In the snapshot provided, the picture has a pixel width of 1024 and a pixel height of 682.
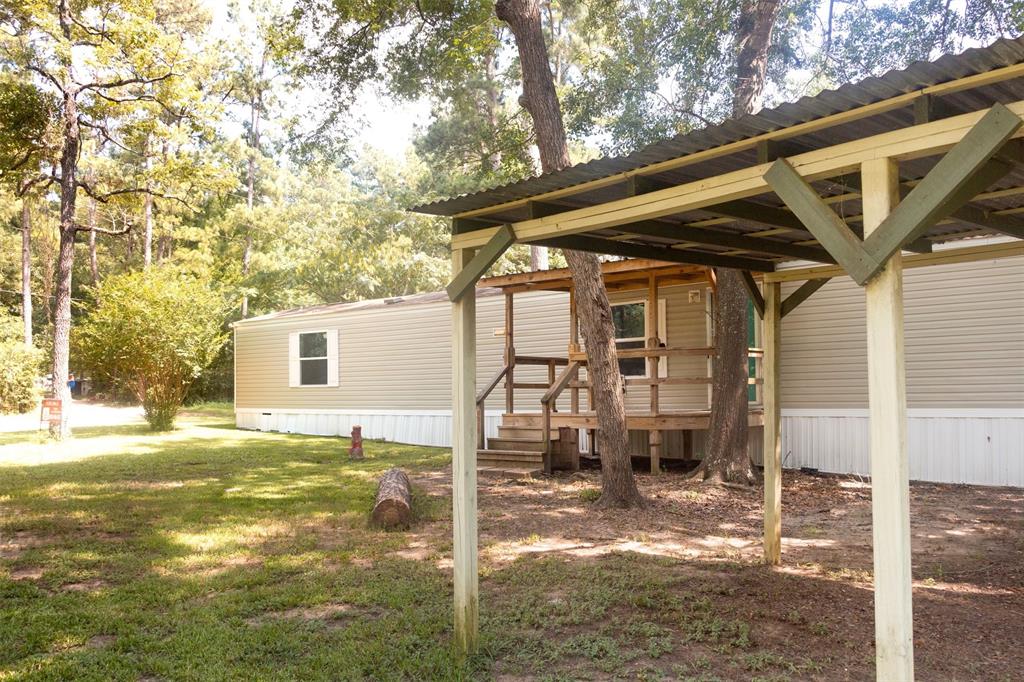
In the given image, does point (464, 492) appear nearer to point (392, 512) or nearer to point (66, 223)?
point (392, 512)

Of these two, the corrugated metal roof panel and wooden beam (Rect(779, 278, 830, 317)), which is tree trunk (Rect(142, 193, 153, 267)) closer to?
→ wooden beam (Rect(779, 278, 830, 317))

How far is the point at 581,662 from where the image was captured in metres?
4.11

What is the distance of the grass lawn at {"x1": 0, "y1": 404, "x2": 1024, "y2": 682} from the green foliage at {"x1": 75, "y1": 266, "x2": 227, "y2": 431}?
798cm

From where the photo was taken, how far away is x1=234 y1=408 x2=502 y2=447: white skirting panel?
15.3 m

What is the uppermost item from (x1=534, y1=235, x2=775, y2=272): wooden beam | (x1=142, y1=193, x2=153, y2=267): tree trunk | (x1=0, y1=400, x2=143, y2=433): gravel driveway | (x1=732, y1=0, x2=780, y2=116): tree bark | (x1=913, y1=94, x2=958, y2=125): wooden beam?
(x1=142, y1=193, x2=153, y2=267): tree trunk

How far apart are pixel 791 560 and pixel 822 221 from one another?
3804mm

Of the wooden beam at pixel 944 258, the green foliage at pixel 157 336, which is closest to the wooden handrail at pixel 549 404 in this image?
the wooden beam at pixel 944 258

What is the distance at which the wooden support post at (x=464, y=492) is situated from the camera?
427 cm

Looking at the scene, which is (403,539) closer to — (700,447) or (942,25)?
(700,447)

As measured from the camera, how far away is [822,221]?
3021 mm

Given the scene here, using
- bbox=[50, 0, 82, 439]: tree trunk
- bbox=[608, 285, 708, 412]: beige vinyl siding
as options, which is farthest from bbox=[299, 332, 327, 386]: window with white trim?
bbox=[608, 285, 708, 412]: beige vinyl siding

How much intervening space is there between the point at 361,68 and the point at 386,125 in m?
23.9

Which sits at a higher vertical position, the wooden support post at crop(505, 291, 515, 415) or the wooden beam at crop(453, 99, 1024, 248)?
the wooden beam at crop(453, 99, 1024, 248)

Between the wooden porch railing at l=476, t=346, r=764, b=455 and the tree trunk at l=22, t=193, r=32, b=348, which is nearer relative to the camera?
the wooden porch railing at l=476, t=346, r=764, b=455
